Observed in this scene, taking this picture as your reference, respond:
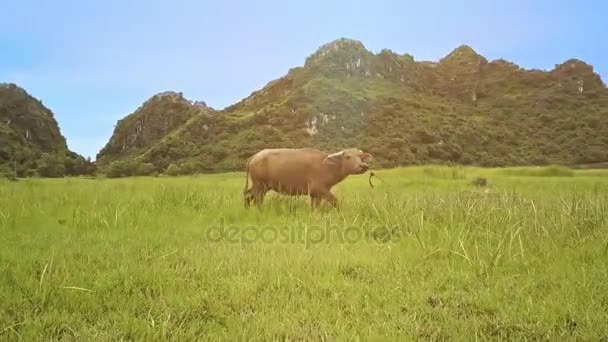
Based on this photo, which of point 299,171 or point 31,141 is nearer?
point 299,171

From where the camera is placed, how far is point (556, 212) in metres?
5.08

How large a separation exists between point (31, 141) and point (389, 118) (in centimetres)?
2797

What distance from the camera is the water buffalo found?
694 cm

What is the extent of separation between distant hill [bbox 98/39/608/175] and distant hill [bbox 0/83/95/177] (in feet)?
11.5

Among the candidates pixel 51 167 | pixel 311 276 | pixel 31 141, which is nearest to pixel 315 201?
pixel 311 276

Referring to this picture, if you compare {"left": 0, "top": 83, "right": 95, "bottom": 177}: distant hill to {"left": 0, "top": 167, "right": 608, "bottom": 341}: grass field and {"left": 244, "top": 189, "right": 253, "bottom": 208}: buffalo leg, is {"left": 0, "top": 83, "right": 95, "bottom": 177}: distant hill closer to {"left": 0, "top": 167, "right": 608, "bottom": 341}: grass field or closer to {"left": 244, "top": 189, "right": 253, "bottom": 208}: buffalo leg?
{"left": 244, "top": 189, "right": 253, "bottom": 208}: buffalo leg

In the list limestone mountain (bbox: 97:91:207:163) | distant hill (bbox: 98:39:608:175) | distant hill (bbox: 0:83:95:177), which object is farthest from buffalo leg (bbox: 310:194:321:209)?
limestone mountain (bbox: 97:91:207:163)

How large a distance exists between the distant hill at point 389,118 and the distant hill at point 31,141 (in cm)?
351

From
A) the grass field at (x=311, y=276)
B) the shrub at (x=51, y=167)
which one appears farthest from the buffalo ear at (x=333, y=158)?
the shrub at (x=51, y=167)

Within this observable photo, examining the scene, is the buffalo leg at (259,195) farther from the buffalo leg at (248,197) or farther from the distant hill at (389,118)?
the distant hill at (389,118)

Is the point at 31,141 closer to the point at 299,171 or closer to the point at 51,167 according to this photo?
the point at 51,167

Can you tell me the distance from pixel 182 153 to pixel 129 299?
3385cm

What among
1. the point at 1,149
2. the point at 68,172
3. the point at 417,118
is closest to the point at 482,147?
the point at 417,118

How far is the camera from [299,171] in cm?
695
